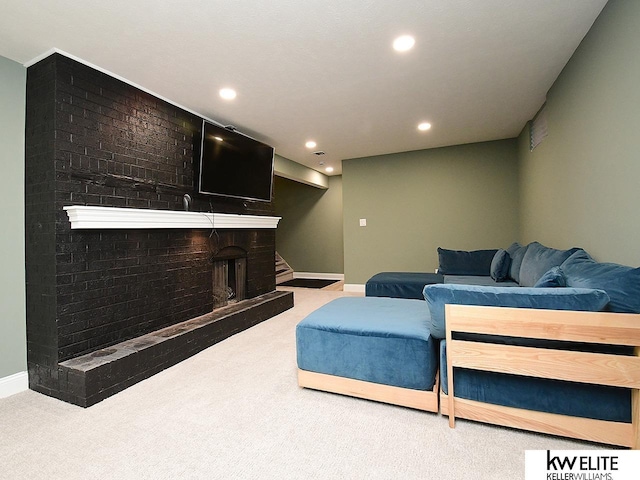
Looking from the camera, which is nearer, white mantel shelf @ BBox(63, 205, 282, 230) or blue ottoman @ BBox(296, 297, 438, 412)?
blue ottoman @ BBox(296, 297, 438, 412)

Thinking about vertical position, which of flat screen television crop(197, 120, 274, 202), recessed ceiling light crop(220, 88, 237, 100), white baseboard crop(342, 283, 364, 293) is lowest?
white baseboard crop(342, 283, 364, 293)

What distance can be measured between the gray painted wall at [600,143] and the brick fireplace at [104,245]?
321 centimetres

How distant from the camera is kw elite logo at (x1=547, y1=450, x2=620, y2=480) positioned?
131 centimetres

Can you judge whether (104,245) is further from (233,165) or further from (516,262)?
(516,262)

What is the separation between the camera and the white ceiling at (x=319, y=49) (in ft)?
6.08

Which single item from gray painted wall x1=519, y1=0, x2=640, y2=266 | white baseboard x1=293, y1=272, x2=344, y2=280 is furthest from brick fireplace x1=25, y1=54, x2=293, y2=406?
white baseboard x1=293, y1=272, x2=344, y2=280

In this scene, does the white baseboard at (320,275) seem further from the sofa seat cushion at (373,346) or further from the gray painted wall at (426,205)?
the sofa seat cushion at (373,346)

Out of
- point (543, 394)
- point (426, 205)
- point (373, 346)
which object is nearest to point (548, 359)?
point (543, 394)

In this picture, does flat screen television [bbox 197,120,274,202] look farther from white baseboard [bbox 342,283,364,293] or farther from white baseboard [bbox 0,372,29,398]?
white baseboard [bbox 342,283,364,293]

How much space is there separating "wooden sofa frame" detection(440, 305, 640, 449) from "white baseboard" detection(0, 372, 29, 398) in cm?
288

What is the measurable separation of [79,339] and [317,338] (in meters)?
1.74

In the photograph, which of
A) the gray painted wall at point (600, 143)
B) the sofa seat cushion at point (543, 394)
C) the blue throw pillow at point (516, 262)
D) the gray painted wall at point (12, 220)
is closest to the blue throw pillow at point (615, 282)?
the gray painted wall at point (600, 143)

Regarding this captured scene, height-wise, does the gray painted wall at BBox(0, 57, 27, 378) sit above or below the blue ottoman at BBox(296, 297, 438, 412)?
above

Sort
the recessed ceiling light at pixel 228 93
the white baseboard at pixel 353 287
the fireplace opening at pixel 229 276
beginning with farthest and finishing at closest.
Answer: the white baseboard at pixel 353 287
the fireplace opening at pixel 229 276
the recessed ceiling light at pixel 228 93
